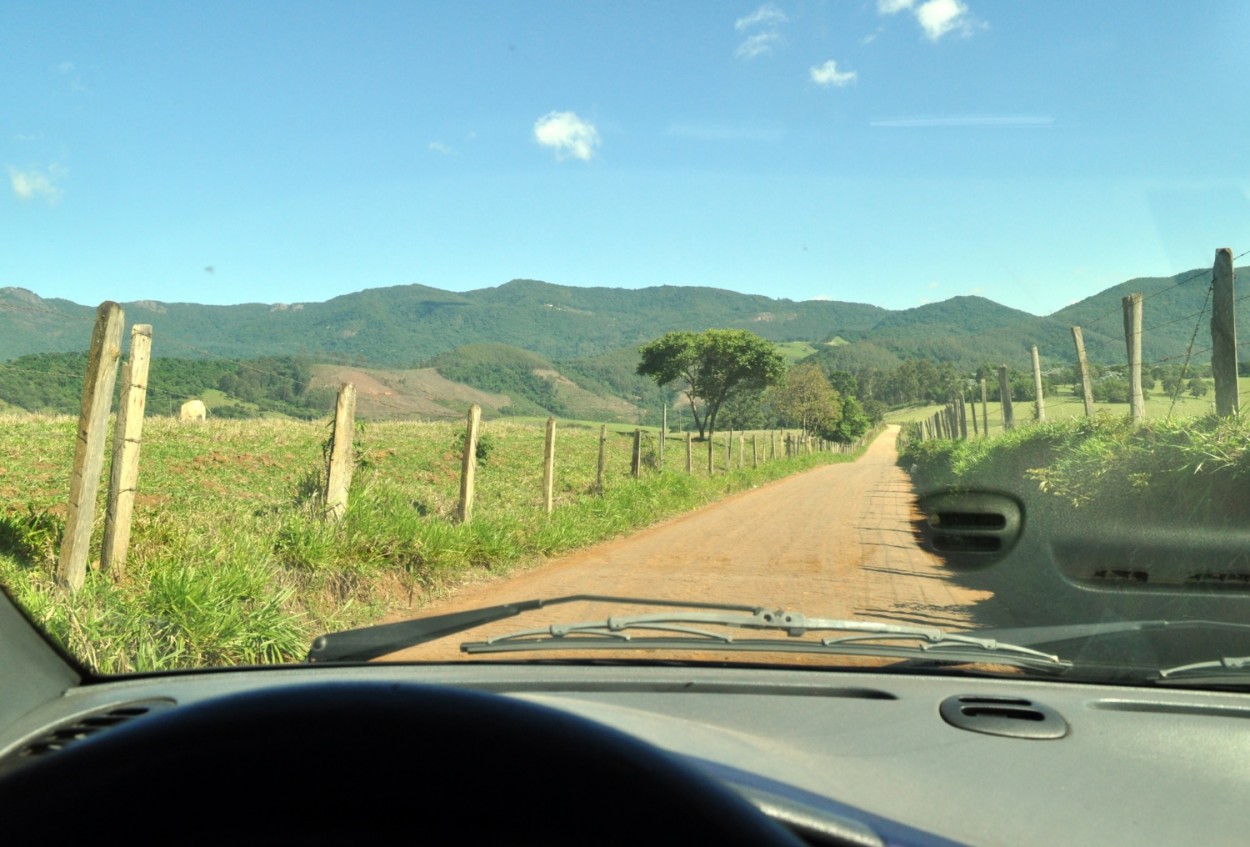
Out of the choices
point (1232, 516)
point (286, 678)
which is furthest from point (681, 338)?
point (286, 678)

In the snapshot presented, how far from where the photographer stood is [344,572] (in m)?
7.54

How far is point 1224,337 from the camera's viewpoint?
7379 millimetres

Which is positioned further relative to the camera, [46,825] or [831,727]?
[831,727]

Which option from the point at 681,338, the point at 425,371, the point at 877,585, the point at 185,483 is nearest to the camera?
the point at 877,585

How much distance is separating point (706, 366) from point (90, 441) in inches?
840

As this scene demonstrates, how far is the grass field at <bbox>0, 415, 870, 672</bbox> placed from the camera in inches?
203

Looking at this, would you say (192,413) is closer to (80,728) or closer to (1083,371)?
(1083,371)

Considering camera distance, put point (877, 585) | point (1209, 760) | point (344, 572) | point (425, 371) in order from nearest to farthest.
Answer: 1. point (1209, 760)
2. point (344, 572)
3. point (877, 585)
4. point (425, 371)

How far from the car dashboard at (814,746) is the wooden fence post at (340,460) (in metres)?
5.39

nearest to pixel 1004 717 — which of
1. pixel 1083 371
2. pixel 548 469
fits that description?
pixel 548 469

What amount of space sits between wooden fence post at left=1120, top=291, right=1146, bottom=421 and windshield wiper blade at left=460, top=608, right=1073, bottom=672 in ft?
26.3

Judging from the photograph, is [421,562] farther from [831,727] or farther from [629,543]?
[831,727]

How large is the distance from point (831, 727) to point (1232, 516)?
4831 millimetres

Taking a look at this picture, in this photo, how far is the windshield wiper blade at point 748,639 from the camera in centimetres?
326
